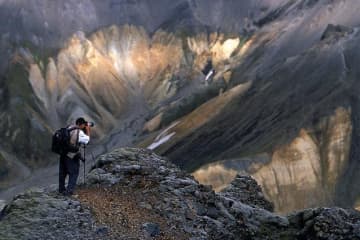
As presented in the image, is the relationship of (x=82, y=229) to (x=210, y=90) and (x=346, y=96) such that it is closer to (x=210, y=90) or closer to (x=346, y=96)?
(x=346, y=96)

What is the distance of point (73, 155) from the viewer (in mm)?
17781

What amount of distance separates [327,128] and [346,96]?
7.46 m

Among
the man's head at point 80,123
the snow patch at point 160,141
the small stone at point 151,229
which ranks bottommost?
the small stone at point 151,229

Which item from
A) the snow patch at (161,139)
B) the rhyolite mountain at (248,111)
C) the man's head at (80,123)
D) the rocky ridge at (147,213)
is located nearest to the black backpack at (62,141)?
the man's head at (80,123)

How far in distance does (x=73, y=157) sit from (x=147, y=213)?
8.25ft

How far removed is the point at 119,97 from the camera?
642 ft

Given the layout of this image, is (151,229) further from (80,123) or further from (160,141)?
(160,141)

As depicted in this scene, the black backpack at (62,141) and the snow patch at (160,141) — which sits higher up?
the snow patch at (160,141)

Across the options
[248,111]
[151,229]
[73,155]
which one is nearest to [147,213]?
[151,229]

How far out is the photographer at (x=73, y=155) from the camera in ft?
57.5

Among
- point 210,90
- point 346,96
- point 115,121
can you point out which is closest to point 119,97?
point 115,121

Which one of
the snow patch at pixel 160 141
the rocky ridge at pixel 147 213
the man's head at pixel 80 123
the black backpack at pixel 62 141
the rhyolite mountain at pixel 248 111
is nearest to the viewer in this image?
the rocky ridge at pixel 147 213

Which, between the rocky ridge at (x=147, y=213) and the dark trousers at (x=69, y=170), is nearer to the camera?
the rocky ridge at (x=147, y=213)

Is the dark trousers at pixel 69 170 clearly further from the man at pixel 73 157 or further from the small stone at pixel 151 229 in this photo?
the small stone at pixel 151 229
